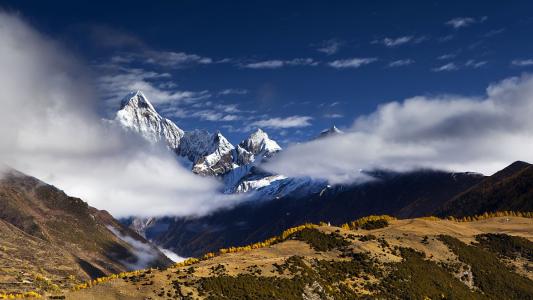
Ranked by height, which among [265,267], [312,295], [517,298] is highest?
[265,267]

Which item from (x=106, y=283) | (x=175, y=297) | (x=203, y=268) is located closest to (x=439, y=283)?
(x=203, y=268)

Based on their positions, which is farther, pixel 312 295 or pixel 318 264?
pixel 318 264

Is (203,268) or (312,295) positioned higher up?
(203,268)

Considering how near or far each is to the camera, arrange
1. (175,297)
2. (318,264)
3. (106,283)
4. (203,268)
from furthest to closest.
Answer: (318,264) < (203,268) < (106,283) < (175,297)

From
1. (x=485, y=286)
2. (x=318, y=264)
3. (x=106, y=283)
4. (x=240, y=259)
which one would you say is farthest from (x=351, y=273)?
(x=106, y=283)

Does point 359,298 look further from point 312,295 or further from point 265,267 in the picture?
point 265,267

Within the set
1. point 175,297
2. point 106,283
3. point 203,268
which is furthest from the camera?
point 203,268

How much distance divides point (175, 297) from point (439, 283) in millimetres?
91259

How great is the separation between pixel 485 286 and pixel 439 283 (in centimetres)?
2286

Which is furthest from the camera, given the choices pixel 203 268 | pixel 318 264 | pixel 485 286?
pixel 485 286

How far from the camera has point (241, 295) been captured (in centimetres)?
14838

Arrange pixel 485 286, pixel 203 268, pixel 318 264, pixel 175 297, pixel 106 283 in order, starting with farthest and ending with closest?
1. pixel 485 286
2. pixel 318 264
3. pixel 203 268
4. pixel 106 283
5. pixel 175 297

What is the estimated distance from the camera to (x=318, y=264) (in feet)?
590

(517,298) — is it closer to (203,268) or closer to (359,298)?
(359,298)
